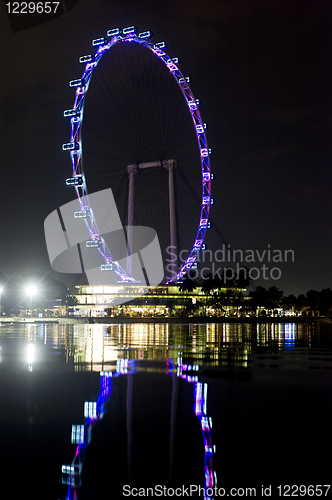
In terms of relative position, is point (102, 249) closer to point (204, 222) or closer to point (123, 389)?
point (204, 222)

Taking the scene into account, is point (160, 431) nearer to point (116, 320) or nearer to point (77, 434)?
point (77, 434)

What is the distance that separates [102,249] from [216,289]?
80.4 m

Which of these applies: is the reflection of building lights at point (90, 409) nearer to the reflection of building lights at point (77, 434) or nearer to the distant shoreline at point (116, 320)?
the reflection of building lights at point (77, 434)

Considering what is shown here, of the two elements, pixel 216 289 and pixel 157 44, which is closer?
pixel 157 44

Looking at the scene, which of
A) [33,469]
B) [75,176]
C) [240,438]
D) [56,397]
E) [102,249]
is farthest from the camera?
[102,249]

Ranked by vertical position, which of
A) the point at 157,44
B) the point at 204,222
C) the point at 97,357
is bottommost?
the point at 97,357

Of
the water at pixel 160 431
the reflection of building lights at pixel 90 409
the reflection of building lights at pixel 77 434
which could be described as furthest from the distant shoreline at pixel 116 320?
the reflection of building lights at pixel 77 434

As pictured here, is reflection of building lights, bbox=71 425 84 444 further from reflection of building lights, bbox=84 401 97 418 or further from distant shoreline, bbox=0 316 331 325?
distant shoreline, bbox=0 316 331 325

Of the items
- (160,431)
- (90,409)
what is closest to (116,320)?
(90,409)

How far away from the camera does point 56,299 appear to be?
15162 cm

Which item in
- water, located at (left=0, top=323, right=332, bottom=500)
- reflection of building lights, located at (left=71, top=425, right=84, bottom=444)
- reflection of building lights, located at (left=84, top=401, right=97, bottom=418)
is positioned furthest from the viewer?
reflection of building lights, located at (left=84, top=401, right=97, bottom=418)

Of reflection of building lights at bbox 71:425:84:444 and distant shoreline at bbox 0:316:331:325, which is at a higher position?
reflection of building lights at bbox 71:425:84:444

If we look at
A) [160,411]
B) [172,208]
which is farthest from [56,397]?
[172,208]

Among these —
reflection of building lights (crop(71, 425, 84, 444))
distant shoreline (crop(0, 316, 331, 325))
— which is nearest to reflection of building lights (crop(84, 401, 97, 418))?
reflection of building lights (crop(71, 425, 84, 444))
